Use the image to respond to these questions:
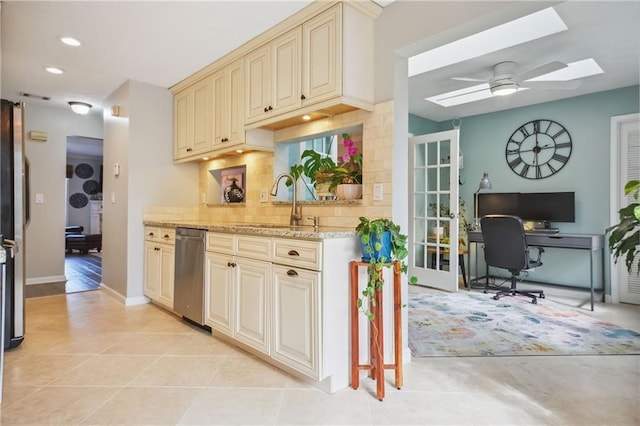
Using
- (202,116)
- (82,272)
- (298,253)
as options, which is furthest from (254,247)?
(82,272)

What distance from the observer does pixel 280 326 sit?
2184 millimetres

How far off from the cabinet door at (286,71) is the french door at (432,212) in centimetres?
246

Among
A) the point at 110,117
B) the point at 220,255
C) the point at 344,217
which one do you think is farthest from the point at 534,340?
the point at 110,117

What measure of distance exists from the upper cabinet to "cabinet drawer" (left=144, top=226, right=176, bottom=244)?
0.84 meters

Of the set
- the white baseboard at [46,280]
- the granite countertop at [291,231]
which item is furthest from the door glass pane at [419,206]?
the white baseboard at [46,280]

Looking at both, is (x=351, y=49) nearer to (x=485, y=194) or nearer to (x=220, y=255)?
(x=220, y=255)

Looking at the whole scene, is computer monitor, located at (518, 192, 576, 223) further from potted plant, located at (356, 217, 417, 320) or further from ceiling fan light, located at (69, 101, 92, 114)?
ceiling fan light, located at (69, 101, 92, 114)

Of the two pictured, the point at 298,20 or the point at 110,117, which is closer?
the point at 298,20

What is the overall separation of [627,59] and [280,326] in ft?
12.6

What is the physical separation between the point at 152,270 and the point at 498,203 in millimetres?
4318

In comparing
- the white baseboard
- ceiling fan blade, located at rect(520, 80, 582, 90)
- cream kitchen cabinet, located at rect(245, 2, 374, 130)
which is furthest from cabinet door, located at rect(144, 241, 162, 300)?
ceiling fan blade, located at rect(520, 80, 582, 90)

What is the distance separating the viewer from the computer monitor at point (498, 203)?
16.0ft

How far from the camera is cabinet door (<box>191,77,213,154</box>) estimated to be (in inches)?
141

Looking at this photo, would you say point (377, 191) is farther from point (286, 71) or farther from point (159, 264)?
point (159, 264)
